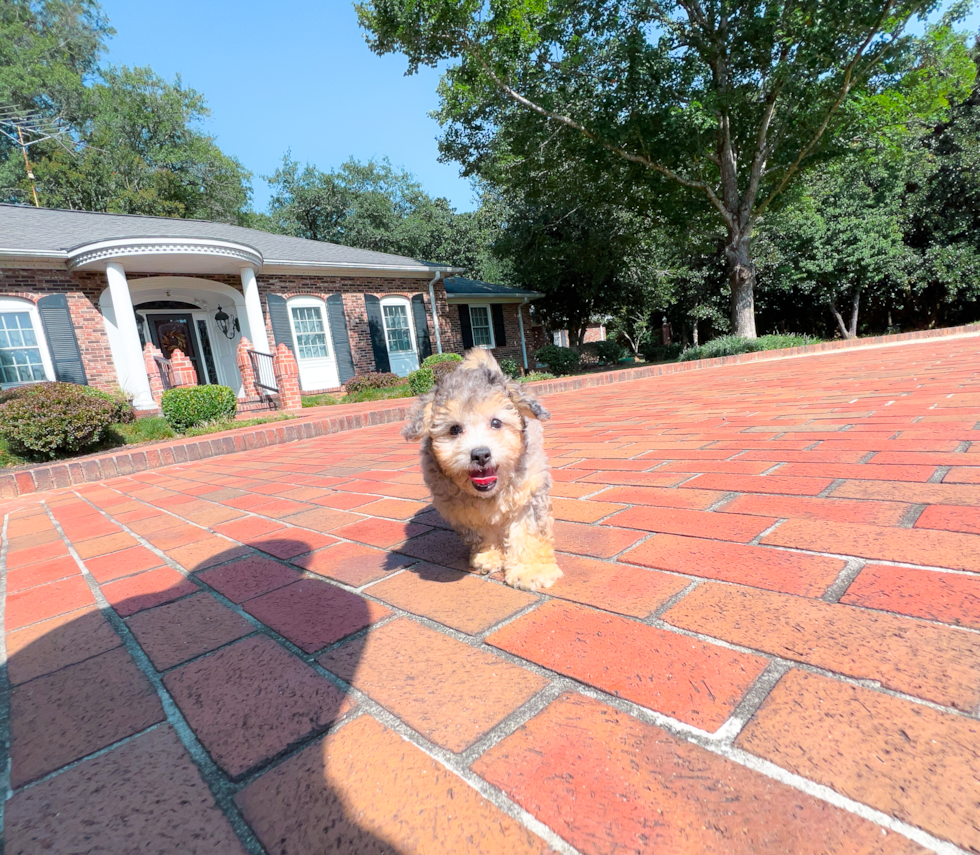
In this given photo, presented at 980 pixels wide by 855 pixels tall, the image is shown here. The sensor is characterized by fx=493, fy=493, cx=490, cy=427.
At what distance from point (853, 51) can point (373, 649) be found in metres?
17.0

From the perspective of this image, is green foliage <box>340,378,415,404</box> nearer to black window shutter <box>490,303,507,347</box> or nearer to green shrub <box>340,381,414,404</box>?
green shrub <box>340,381,414,404</box>

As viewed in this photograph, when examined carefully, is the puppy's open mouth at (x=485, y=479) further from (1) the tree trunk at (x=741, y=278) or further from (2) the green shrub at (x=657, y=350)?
(2) the green shrub at (x=657, y=350)

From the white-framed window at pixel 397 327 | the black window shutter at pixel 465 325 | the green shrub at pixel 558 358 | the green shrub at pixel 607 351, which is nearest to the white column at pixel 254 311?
the white-framed window at pixel 397 327

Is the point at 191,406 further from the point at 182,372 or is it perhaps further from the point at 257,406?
the point at 257,406

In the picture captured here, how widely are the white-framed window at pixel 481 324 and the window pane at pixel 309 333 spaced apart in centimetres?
610

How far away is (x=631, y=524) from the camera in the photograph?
2.23 metres

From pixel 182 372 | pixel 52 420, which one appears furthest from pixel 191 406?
pixel 182 372

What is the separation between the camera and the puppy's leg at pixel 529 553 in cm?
183

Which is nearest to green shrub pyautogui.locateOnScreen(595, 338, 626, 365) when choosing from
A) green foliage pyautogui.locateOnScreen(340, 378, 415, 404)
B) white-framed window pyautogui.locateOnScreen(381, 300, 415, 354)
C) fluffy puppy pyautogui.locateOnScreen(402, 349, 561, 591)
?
white-framed window pyautogui.locateOnScreen(381, 300, 415, 354)

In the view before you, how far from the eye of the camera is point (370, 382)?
1518 centimetres

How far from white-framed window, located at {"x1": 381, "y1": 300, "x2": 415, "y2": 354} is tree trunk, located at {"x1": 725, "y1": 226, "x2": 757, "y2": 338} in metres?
10.7

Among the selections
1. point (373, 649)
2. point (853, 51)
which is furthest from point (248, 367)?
point (853, 51)

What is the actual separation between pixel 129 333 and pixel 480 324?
11.8 meters

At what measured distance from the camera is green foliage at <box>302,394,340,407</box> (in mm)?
13281
